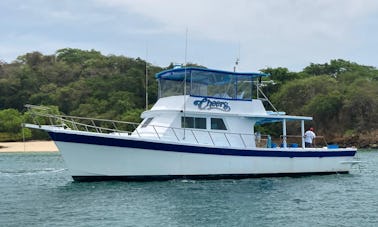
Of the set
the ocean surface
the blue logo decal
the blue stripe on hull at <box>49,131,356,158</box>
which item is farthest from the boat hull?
the blue logo decal

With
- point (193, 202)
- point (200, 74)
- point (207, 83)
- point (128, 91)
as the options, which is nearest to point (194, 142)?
point (207, 83)

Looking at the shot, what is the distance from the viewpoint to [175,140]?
2111 centimetres

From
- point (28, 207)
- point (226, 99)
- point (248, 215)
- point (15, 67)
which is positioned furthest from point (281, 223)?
point (15, 67)

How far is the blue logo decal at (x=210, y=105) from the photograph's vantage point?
2197 cm

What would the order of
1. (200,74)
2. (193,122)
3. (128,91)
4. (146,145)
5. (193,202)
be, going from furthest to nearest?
1. (128,91)
2. (200,74)
3. (193,122)
4. (146,145)
5. (193,202)

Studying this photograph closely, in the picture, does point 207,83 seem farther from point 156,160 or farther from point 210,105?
point 156,160

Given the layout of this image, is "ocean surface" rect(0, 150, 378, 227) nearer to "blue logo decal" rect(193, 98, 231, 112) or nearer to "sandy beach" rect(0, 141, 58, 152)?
"blue logo decal" rect(193, 98, 231, 112)

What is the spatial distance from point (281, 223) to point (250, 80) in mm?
9770

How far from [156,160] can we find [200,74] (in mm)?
3962

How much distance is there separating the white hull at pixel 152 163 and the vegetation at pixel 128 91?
36847 millimetres

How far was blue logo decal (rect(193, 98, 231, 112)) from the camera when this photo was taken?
21969 millimetres

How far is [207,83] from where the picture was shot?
2250 cm

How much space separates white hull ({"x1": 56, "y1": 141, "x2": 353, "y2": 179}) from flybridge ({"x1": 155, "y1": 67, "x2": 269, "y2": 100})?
8.79ft

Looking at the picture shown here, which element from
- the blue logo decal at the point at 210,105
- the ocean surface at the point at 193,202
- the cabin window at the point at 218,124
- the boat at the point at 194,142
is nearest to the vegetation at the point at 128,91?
the boat at the point at 194,142
